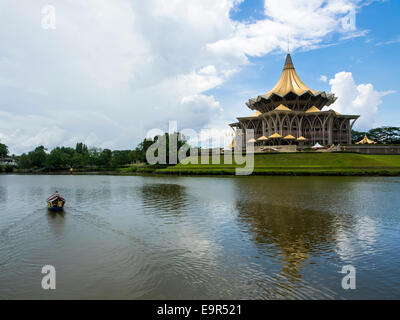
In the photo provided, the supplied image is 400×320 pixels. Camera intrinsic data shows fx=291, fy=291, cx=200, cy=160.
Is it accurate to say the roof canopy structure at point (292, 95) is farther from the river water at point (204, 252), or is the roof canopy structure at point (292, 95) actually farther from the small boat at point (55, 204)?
the small boat at point (55, 204)

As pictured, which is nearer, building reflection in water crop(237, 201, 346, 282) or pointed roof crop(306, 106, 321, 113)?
building reflection in water crop(237, 201, 346, 282)

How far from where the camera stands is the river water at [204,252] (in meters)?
6.80

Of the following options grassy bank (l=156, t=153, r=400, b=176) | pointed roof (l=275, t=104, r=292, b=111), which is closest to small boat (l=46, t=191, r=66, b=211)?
grassy bank (l=156, t=153, r=400, b=176)

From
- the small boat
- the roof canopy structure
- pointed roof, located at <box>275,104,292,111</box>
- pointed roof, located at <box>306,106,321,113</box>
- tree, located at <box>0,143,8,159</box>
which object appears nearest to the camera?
the small boat

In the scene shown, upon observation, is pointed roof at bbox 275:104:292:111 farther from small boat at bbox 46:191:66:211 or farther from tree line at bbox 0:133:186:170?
small boat at bbox 46:191:66:211

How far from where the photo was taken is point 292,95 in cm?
7662

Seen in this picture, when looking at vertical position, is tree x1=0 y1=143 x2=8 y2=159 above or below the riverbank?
above

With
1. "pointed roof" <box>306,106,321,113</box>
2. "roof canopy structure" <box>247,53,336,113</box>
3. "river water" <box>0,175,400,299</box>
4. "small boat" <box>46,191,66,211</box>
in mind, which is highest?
"roof canopy structure" <box>247,53,336,113</box>

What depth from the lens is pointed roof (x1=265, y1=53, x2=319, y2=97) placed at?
76375mm

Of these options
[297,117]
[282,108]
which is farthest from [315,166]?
[297,117]

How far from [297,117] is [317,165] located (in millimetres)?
29762

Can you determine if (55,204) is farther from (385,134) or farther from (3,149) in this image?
(3,149)

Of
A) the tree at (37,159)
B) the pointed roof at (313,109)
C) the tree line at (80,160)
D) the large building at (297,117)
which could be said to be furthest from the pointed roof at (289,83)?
the tree at (37,159)

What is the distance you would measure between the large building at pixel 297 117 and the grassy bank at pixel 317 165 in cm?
1605
